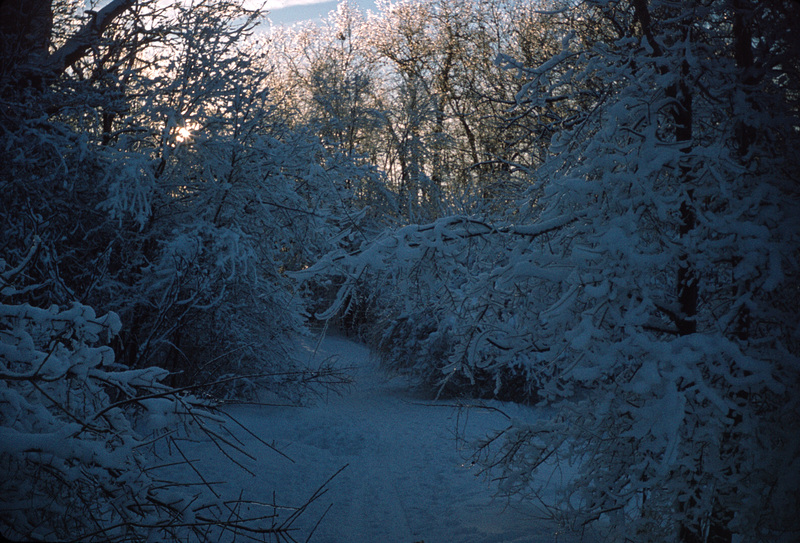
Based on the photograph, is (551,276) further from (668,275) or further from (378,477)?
(378,477)

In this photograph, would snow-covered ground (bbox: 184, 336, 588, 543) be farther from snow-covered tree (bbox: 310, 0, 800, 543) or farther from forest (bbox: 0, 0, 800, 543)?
snow-covered tree (bbox: 310, 0, 800, 543)

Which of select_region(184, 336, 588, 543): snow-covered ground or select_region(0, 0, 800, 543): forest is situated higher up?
select_region(0, 0, 800, 543): forest

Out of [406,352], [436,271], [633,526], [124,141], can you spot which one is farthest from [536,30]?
[633,526]

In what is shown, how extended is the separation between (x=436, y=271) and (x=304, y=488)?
11.2 feet

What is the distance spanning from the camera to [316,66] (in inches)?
1000

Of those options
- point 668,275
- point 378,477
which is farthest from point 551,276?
point 378,477

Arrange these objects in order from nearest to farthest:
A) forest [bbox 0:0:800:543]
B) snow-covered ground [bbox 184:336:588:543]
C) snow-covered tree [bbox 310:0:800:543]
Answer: forest [bbox 0:0:800:543], snow-covered tree [bbox 310:0:800:543], snow-covered ground [bbox 184:336:588:543]

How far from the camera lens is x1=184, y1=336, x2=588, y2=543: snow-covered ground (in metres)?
5.45

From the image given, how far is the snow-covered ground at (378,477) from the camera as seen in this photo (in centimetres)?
545

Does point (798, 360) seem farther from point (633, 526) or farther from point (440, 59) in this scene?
point (440, 59)

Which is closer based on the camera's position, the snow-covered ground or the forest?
the forest

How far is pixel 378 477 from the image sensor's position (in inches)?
275

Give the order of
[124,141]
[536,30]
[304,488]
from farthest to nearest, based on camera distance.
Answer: [536,30], [124,141], [304,488]

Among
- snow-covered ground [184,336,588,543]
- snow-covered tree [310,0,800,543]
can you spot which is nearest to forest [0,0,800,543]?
snow-covered tree [310,0,800,543]
